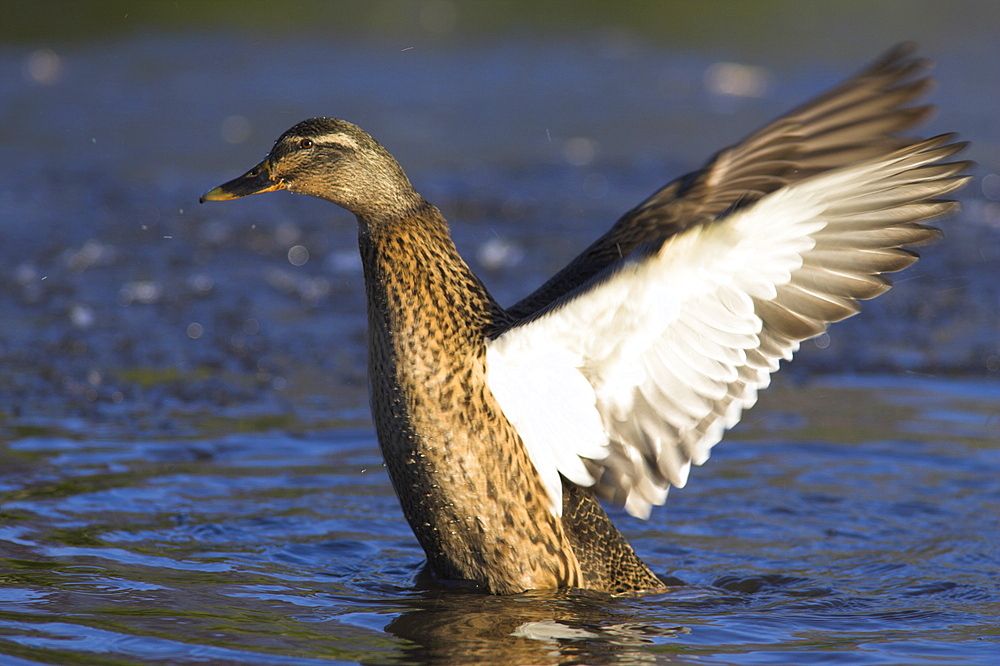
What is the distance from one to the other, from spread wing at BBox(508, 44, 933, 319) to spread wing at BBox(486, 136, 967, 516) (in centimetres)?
26

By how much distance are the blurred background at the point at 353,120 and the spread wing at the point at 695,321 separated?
2.29 m

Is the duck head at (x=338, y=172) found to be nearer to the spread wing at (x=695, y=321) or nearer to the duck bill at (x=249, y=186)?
the duck bill at (x=249, y=186)

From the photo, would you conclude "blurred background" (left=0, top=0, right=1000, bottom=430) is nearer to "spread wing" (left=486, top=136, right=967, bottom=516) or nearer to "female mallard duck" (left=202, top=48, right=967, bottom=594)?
"female mallard duck" (left=202, top=48, right=967, bottom=594)

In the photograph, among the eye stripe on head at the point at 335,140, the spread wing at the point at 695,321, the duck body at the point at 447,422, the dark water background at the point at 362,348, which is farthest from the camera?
the eye stripe on head at the point at 335,140

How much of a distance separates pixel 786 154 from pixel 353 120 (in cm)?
622

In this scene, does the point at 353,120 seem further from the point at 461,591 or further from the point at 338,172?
the point at 461,591

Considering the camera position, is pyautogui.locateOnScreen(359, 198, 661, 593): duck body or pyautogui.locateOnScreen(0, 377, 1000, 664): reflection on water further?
pyautogui.locateOnScreen(359, 198, 661, 593): duck body

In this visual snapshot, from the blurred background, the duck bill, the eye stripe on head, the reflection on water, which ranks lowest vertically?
the reflection on water

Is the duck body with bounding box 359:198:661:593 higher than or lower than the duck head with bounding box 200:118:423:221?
lower

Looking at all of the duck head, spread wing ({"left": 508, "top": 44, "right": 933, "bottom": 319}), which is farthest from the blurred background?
the duck head

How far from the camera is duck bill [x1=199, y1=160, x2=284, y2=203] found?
4570mm

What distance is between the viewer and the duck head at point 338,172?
456cm

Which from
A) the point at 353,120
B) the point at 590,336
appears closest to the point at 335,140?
the point at 590,336

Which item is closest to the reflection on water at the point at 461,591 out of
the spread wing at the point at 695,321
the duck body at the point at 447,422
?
the duck body at the point at 447,422
